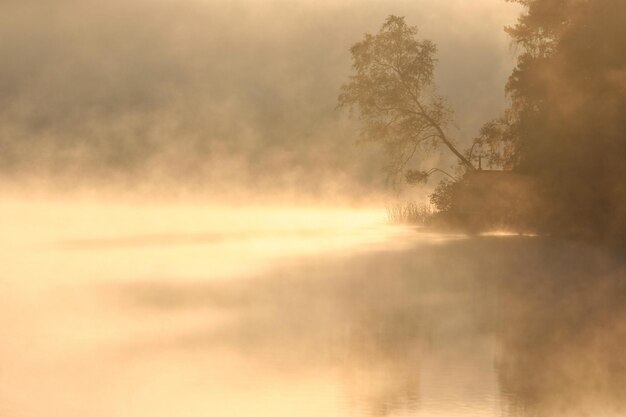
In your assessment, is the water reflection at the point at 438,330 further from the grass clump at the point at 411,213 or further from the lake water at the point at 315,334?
the grass clump at the point at 411,213

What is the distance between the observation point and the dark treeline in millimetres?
36656

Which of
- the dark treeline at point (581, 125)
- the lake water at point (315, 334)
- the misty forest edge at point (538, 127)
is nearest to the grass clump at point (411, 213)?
the misty forest edge at point (538, 127)

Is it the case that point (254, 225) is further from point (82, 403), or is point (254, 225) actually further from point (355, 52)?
point (82, 403)

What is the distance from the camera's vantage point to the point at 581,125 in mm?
37250

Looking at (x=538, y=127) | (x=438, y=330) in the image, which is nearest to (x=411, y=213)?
(x=538, y=127)

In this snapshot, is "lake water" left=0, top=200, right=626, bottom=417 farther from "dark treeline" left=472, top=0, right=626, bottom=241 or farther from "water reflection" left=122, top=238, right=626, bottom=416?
"dark treeline" left=472, top=0, right=626, bottom=241

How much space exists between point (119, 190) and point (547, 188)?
380 ft

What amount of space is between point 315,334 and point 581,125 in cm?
2265

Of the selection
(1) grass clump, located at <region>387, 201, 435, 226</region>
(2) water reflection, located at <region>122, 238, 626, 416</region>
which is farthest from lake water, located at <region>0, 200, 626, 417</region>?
(1) grass clump, located at <region>387, 201, 435, 226</region>

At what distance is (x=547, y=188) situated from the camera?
130ft

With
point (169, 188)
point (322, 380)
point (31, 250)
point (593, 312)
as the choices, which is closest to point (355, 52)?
point (31, 250)

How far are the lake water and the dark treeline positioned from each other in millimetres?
3228

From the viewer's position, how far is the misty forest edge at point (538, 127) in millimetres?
37031

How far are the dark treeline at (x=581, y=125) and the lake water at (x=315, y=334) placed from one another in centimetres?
323
